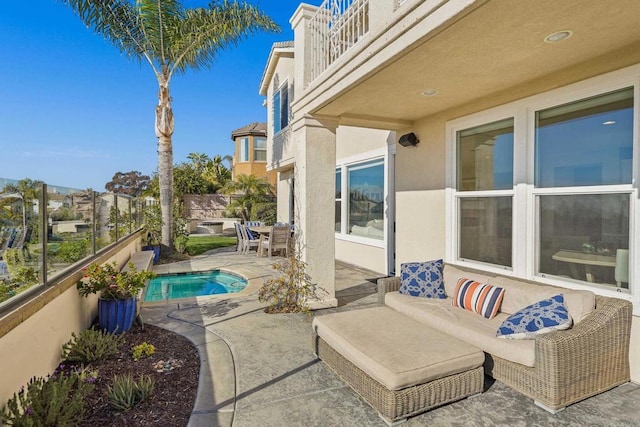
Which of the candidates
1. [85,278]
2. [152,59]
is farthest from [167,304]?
[152,59]

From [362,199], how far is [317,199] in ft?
11.7

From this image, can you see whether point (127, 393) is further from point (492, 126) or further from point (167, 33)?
point (167, 33)

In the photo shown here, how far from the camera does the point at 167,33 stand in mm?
9914

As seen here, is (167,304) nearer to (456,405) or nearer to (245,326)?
(245,326)

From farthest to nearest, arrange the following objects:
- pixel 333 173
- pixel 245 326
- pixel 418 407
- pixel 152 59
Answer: pixel 152 59
pixel 333 173
pixel 245 326
pixel 418 407

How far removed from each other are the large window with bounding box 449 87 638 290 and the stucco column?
2.11m

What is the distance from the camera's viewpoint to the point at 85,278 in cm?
451

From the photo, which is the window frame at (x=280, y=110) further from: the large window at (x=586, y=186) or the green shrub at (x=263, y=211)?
the large window at (x=586, y=186)

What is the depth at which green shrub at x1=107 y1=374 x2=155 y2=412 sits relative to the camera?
9.32 ft

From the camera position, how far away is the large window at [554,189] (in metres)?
3.54

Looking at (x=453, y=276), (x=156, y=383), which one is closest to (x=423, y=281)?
(x=453, y=276)

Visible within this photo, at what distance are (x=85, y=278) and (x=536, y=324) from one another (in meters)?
5.18

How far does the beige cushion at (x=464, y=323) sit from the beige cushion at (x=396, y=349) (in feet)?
0.94

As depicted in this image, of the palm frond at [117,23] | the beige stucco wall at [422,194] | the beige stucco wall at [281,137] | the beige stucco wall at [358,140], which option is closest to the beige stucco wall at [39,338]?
the beige stucco wall at [422,194]
